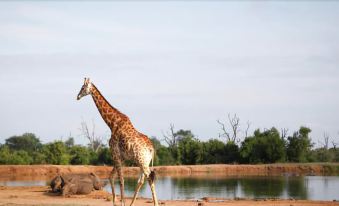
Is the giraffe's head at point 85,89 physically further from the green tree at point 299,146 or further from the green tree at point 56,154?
the green tree at point 299,146

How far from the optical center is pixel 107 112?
52.2ft

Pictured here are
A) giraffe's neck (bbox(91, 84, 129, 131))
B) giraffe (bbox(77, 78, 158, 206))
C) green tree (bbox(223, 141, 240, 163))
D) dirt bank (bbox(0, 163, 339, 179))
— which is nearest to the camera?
giraffe (bbox(77, 78, 158, 206))

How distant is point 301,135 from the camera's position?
57.6 meters

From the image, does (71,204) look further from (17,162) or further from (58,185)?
(17,162)

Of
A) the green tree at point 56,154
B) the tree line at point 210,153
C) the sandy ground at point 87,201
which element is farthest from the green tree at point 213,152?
the sandy ground at point 87,201

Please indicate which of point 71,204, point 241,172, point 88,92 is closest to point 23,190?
point 71,204

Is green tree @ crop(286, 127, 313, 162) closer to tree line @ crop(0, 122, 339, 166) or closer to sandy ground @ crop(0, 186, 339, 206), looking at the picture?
tree line @ crop(0, 122, 339, 166)

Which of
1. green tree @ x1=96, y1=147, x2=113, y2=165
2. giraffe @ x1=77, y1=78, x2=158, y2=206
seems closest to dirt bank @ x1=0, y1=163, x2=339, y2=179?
green tree @ x1=96, y1=147, x2=113, y2=165

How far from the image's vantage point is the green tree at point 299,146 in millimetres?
57500

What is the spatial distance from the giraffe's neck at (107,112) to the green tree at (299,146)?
44.1m

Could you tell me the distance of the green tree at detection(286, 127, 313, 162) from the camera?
57.5m

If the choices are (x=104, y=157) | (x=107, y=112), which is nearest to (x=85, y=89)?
(x=107, y=112)

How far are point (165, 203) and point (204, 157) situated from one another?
4035 centimetres

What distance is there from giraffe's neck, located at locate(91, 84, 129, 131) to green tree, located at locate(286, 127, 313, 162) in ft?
145
